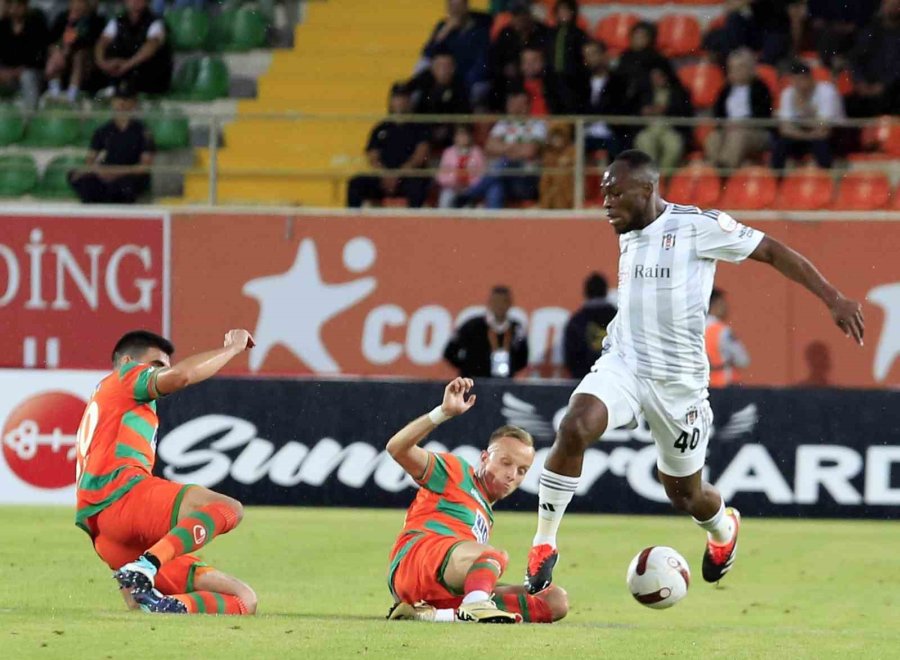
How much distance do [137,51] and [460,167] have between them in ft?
13.6

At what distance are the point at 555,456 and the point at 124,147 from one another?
1144 cm

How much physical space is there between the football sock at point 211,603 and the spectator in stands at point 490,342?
28.0 ft

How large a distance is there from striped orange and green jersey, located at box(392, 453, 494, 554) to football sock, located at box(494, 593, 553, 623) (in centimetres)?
31

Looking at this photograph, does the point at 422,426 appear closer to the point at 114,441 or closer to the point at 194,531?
the point at 194,531

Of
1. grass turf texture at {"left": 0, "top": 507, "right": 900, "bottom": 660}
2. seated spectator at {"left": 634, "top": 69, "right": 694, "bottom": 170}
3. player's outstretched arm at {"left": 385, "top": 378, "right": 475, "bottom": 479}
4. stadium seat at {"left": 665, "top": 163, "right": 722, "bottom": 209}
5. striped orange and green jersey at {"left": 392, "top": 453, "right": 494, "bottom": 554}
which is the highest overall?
seated spectator at {"left": 634, "top": 69, "right": 694, "bottom": 170}

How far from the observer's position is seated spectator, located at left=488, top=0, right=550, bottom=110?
18.5 meters

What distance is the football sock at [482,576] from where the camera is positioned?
7.71 meters

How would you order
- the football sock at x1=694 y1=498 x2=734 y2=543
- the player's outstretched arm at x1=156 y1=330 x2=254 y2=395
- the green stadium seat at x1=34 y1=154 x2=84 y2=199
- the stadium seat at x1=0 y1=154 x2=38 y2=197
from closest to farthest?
the player's outstretched arm at x1=156 y1=330 x2=254 y2=395 < the football sock at x1=694 y1=498 x2=734 y2=543 < the green stadium seat at x1=34 y1=154 x2=84 y2=199 < the stadium seat at x1=0 y1=154 x2=38 y2=197

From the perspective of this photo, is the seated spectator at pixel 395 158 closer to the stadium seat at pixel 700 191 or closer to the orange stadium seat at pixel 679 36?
the stadium seat at pixel 700 191

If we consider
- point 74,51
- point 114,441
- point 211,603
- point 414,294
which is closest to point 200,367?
point 114,441

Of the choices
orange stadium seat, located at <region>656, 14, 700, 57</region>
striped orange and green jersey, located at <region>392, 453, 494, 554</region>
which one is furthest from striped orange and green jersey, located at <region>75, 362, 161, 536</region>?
orange stadium seat, located at <region>656, 14, 700, 57</region>

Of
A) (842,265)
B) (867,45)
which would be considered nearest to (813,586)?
(842,265)

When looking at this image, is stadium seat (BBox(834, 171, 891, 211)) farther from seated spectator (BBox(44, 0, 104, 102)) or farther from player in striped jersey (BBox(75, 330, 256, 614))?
player in striped jersey (BBox(75, 330, 256, 614))

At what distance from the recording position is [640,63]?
59.9 feet
